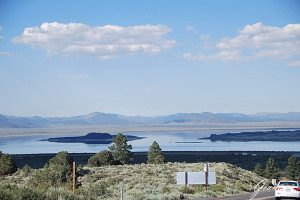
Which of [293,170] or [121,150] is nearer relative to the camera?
[121,150]

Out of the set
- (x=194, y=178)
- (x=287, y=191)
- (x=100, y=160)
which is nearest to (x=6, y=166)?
(x=100, y=160)

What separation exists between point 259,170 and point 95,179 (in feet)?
180

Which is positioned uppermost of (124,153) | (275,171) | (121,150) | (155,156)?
(121,150)

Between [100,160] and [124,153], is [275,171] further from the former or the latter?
[100,160]

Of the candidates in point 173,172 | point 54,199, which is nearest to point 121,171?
point 173,172

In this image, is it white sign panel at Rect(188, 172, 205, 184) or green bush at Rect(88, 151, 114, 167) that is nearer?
white sign panel at Rect(188, 172, 205, 184)

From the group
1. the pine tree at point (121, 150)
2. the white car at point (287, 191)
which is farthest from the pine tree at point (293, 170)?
the white car at point (287, 191)

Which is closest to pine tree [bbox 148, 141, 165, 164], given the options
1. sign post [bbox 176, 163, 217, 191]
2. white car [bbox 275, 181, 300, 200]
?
sign post [bbox 176, 163, 217, 191]

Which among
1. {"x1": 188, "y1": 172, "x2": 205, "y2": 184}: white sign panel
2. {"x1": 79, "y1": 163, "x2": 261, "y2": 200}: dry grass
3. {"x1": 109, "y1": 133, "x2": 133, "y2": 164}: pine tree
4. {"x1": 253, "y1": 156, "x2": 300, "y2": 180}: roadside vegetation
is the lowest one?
{"x1": 253, "y1": 156, "x2": 300, "y2": 180}: roadside vegetation

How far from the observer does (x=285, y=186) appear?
104 ft

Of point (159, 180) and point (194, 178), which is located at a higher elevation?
point (194, 178)

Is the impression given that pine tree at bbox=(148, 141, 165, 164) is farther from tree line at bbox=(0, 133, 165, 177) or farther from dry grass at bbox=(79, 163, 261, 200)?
dry grass at bbox=(79, 163, 261, 200)

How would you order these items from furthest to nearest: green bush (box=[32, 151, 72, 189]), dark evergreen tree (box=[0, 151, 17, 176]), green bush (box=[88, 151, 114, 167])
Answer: green bush (box=[88, 151, 114, 167]) → dark evergreen tree (box=[0, 151, 17, 176]) → green bush (box=[32, 151, 72, 189])

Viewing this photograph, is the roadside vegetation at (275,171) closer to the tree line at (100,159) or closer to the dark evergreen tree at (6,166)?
the tree line at (100,159)
